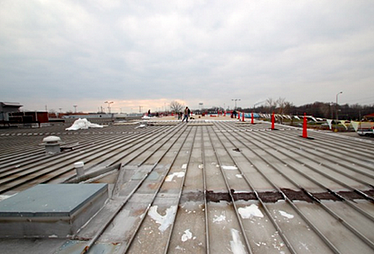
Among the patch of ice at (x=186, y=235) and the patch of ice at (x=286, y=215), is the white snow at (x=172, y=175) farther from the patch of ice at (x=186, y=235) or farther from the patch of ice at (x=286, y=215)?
the patch of ice at (x=286, y=215)

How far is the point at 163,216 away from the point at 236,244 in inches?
36.2

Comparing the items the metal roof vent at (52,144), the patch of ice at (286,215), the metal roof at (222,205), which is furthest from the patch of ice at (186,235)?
the metal roof vent at (52,144)

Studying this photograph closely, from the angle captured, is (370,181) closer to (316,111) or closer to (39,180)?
(39,180)

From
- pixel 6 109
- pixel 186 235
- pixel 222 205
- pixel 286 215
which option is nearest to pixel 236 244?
pixel 186 235

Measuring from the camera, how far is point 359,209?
2.07 m

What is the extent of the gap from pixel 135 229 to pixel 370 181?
397cm

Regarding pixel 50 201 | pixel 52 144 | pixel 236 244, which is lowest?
pixel 236 244

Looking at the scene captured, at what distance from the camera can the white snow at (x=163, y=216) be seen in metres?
1.90

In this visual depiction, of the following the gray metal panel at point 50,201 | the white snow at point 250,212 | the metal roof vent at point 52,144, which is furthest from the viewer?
the metal roof vent at point 52,144

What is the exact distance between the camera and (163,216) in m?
2.06

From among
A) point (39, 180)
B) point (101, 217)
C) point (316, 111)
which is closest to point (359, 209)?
point (101, 217)

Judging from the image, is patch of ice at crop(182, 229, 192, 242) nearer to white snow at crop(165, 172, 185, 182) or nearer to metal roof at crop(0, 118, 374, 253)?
metal roof at crop(0, 118, 374, 253)

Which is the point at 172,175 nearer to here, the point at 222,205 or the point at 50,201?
the point at 222,205

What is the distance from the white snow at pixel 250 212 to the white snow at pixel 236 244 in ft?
0.99
